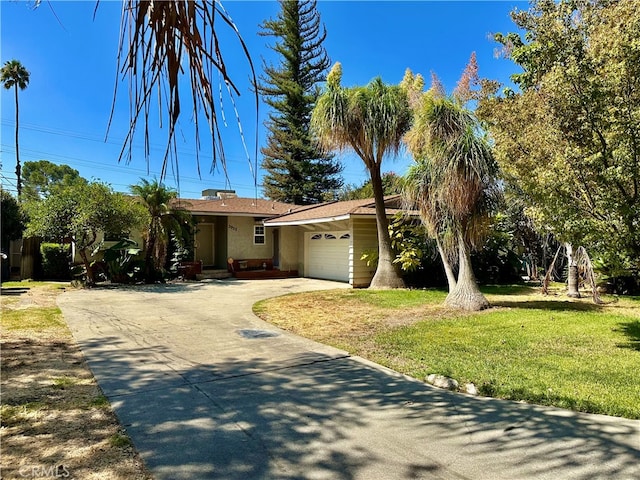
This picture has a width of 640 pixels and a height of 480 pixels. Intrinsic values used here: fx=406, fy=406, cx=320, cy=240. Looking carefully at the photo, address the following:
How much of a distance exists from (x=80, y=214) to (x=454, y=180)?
12.2 m

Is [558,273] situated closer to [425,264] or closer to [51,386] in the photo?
[425,264]

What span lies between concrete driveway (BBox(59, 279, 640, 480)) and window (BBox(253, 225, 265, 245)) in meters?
14.8

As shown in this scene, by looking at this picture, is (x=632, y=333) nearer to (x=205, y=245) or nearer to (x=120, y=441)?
(x=120, y=441)

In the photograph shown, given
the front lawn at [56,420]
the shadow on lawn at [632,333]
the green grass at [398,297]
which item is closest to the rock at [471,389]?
the front lawn at [56,420]

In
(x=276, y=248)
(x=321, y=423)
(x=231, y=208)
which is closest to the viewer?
(x=321, y=423)

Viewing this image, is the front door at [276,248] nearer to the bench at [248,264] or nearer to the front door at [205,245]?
the bench at [248,264]

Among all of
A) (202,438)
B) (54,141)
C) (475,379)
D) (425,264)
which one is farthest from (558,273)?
(54,141)

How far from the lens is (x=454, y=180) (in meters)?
9.64

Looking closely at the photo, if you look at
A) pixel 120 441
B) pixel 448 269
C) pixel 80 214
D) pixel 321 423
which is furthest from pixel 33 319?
pixel 448 269

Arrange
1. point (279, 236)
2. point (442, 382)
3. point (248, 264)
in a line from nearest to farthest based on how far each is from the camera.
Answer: point (442, 382) < point (248, 264) < point (279, 236)

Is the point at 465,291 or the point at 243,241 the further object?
the point at 243,241

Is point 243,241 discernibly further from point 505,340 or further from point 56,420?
point 56,420

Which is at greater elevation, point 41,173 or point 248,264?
point 41,173

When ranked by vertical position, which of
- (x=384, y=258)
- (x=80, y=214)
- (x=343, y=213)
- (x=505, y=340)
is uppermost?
(x=343, y=213)
